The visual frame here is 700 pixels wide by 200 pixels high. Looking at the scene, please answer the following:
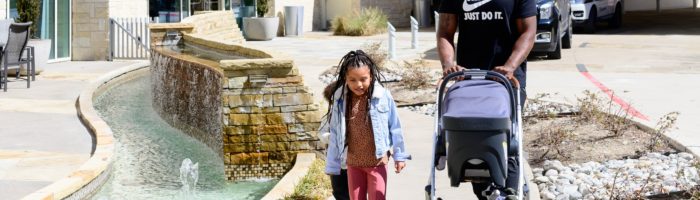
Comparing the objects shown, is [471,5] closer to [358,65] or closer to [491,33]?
[491,33]

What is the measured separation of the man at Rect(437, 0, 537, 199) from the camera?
6.25m

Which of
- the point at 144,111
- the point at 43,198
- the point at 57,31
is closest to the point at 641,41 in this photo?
the point at 57,31

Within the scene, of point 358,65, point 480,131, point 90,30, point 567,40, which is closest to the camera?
point 480,131

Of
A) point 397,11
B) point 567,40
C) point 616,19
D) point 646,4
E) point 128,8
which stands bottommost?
point 567,40

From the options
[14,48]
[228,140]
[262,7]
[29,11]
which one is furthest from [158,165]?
[262,7]

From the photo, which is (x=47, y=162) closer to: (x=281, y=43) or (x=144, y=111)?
(x=144, y=111)

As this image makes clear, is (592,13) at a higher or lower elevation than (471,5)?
lower

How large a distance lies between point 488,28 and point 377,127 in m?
0.84

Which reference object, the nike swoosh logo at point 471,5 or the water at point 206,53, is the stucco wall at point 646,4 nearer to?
the water at point 206,53

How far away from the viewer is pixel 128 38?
77.0 ft

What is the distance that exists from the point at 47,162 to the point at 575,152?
14.7 feet

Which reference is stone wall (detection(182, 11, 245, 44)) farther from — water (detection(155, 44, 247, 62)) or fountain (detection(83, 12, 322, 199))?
fountain (detection(83, 12, 322, 199))

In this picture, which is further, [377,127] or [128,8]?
[128,8]

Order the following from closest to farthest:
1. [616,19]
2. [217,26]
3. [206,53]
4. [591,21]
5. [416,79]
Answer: [206,53]
[416,79]
[217,26]
[591,21]
[616,19]
